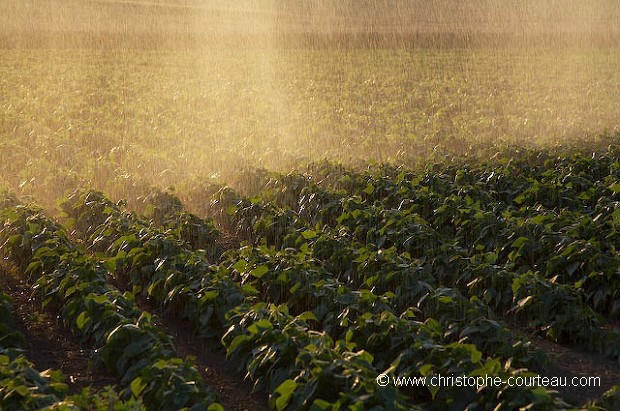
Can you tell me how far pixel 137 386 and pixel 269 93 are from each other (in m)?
15.1

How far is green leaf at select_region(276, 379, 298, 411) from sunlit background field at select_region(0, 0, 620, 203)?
5886 millimetres

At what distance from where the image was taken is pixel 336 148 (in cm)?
1363

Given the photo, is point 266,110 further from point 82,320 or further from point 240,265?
point 82,320

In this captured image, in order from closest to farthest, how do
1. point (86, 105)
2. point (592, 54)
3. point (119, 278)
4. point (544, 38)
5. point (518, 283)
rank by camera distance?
point (518, 283) → point (119, 278) → point (86, 105) → point (592, 54) → point (544, 38)

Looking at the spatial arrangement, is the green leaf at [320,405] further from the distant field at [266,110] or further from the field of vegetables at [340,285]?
the distant field at [266,110]

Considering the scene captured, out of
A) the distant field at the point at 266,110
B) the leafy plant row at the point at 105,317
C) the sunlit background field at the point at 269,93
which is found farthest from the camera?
the sunlit background field at the point at 269,93

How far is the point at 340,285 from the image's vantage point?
6.45 meters

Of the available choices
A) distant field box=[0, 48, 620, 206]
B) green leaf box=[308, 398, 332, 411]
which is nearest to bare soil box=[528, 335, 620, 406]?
green leaf box=[308, 398, 332, 411]

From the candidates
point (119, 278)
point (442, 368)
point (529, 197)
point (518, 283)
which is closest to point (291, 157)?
point (529, 197)

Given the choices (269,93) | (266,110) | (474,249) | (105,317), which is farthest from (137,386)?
(269,93)

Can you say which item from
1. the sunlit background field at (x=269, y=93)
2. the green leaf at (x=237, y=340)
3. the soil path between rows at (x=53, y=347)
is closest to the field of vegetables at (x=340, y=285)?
Answer: the green leaf at (x=237, y=340)

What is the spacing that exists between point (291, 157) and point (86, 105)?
682 cm

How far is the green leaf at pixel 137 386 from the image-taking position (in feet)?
15.9

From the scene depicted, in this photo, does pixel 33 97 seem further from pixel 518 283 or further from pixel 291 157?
pixel 518 283
